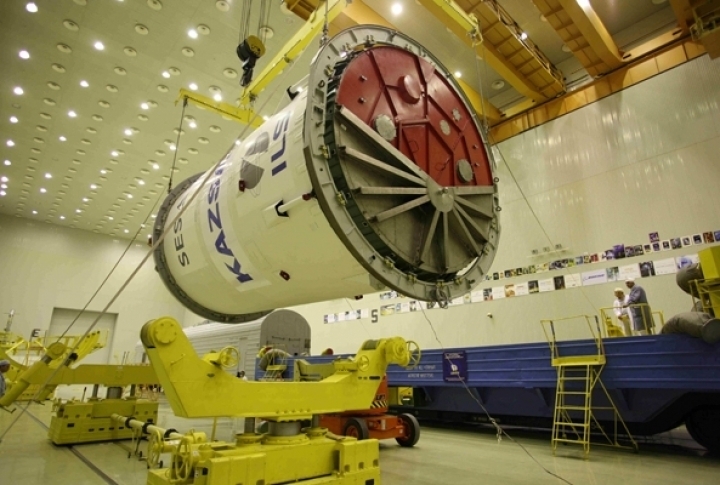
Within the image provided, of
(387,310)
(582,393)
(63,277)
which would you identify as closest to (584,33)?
(582,393)

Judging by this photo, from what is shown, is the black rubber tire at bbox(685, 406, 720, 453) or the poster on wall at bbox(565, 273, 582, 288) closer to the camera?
the black rubber tire at bbox(685, 406, 720, 453)

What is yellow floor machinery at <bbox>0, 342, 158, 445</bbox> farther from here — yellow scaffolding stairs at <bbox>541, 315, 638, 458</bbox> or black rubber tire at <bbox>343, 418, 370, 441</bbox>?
yellow scaffolding stairs at <bbox>541, 315, 638, 458</bbox>

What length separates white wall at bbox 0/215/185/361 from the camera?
58.0 ft

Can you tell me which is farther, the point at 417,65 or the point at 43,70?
the point at 43,70

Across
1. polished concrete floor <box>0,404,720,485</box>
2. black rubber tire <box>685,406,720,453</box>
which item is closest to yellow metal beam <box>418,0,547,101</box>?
polished concrete floor <box>0,404,720,485</box>

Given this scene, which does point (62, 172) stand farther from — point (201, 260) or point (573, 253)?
point (573, 253)

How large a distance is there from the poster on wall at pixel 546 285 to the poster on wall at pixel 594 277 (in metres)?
0.57

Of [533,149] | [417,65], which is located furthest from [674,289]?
[417,65]

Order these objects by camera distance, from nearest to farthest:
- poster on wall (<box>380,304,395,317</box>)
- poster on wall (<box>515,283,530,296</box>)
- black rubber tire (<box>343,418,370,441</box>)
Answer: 1. black rubber tire (<box>343,418,370,441</box>)
2. poster on wall (<box>515,283,530,296</box>)
3. poster on wall (<box>380,304,395,317</box>)

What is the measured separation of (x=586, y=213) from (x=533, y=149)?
2.02 m

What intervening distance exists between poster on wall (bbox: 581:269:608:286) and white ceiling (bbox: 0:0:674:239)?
4255 millimetres

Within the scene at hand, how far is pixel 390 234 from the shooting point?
248cm

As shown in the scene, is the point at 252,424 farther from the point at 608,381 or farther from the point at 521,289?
the point at 521,289

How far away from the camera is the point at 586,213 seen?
310 inches
